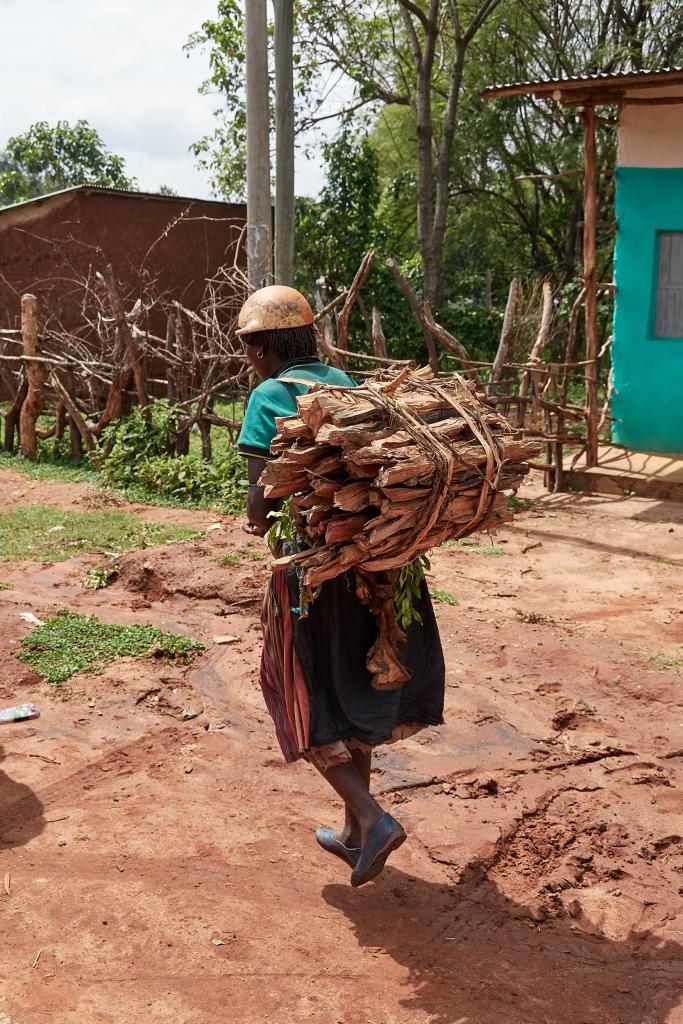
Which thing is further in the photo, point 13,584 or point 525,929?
point 13,584

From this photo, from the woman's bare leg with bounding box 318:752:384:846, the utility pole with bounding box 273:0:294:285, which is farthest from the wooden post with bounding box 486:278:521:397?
the woman's bare leg with bounding box 318:752:384:846

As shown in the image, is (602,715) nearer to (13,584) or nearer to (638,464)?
(13,584)

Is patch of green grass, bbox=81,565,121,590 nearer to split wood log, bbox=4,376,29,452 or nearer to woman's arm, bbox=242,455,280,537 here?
woman's arm, bbox=242,455,280,537

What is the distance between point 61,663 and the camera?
14.7 feet

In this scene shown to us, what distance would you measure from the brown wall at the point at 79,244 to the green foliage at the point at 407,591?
11.1m

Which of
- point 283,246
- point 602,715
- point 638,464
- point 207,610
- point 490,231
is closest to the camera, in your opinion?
point 602,715

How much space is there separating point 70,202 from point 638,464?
9021 mm

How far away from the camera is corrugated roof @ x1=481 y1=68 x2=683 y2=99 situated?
24.4ft

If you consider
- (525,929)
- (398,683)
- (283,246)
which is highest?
(283,246)

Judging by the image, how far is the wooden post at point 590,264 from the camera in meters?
8.10

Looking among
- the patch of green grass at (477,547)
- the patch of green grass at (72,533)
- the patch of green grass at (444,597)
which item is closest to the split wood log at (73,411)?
the patch of green grass at (72,533)

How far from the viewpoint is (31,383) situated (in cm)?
979

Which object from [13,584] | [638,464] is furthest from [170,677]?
[638,464]

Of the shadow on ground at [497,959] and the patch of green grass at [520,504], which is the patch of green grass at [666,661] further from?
the patch of green grass at [520,504]
